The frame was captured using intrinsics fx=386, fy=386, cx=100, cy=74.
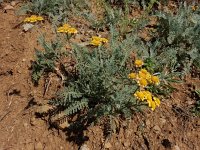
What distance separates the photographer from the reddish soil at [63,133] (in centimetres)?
335

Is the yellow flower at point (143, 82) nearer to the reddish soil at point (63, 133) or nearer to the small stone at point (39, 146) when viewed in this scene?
the reddish soil at point (63, 133)

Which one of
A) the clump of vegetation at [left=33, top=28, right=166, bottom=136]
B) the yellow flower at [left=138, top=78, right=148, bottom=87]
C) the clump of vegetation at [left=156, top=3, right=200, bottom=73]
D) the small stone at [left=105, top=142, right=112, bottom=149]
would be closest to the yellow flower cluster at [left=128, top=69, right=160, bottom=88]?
the yellow flower at [left=138, top=78, right=148, bottom=87]

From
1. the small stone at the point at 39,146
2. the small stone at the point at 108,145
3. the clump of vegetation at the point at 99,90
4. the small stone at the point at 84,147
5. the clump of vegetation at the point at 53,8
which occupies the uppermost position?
the clump of vegetation at the point at 53,8

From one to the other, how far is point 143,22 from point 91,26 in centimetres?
60

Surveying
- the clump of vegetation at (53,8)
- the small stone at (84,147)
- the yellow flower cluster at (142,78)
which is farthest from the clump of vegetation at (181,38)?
the small stone at (84,147)

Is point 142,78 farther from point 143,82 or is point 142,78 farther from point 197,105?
point 197,105

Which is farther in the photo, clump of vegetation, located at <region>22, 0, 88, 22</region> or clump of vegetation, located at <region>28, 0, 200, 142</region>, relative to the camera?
clump of vegetation, located at <region>22, 0, 88, 22</region>

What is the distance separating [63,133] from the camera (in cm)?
341

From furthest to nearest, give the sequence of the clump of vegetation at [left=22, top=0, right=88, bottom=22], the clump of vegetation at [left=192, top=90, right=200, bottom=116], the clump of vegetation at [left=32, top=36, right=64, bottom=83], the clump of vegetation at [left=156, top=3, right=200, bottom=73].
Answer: the clump of vegetation at [left=22, top=0, right=88, bottom=22]
the clump of vegetation at [left=156, top=3, right=200, bottom=73]
the clump of vegetation at [left=32, top=36, right=64, bottom=83]
the clump of vegetation at [left=192, top=90, right=200, bottom=116]

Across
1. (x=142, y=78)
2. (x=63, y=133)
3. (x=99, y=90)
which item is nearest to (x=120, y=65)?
(x=99, y=90)

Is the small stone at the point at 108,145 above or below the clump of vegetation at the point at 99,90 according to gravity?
below

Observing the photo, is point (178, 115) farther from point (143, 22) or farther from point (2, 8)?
point (2, 8)

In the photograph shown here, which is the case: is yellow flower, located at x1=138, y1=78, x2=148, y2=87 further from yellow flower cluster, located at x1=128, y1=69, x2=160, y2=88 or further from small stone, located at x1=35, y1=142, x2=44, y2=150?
small stone, located at x1=35, y1=142, x2=44, y2=150

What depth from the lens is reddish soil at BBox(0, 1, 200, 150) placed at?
335 centimetres
